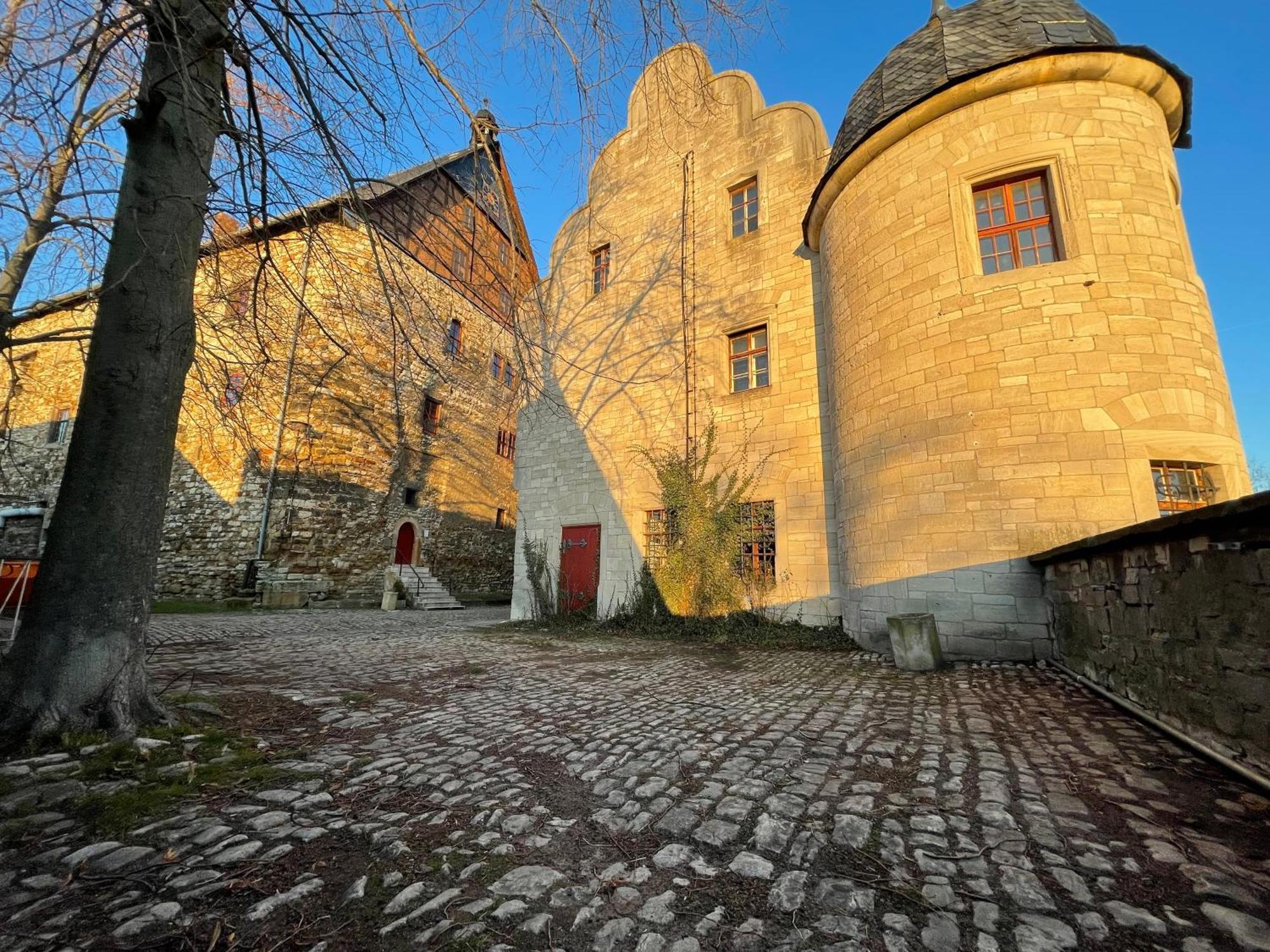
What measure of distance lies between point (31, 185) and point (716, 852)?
13.4 ft

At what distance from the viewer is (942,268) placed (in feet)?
20.4

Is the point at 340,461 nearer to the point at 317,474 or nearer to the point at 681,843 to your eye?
the point at 317,474

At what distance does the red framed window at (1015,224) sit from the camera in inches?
233

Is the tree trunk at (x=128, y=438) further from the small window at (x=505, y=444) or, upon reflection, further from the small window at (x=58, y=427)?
the small window at (x=58, y=427)

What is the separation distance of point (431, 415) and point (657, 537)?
11019 millimetres

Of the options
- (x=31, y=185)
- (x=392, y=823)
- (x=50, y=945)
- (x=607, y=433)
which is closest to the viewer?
(x=50, y=945)

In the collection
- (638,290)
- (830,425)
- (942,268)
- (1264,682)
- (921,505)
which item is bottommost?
(1264,682)

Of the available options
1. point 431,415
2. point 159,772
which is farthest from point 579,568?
point 431,415

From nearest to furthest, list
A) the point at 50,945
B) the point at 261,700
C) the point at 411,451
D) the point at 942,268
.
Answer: the point at 50,945 < the point at 261,700 < the point at 942,268 < the point at 411,451

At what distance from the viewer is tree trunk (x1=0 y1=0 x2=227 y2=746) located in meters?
2.50

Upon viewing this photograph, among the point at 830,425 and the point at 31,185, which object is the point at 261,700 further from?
the point at 830,425

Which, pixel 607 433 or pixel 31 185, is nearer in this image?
pixel 31 185

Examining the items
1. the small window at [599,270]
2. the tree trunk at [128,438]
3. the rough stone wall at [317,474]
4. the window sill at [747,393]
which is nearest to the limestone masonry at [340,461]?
the rough stone wall at [317,474]

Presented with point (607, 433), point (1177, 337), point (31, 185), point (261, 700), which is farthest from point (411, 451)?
point (1177, 337)
